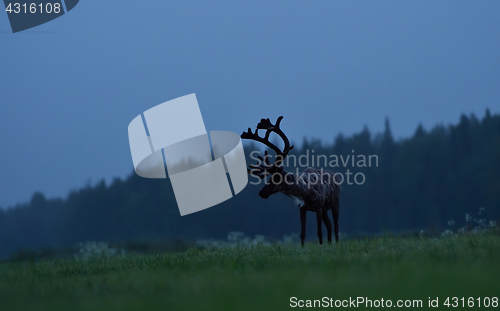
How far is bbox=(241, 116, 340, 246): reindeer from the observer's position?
10883 millimetres

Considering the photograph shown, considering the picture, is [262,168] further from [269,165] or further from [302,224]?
[302,224]

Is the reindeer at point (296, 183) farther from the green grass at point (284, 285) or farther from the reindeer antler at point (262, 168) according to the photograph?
the green grass at point (284, 285)

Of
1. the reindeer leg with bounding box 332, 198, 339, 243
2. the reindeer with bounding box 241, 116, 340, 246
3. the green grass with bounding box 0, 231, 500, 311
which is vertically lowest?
the reindeer leg with bounding box 332, 198, 339, 243

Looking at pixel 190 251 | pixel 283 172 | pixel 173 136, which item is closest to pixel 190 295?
pixel 283 172

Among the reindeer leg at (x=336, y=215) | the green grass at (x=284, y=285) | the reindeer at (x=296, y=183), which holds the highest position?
the reindeer at (x=296, y=183)

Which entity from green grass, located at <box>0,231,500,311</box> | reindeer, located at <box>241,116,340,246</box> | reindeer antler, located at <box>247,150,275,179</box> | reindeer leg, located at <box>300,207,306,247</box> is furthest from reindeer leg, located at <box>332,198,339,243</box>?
green grass, located at <box>0,231,500,311</box>

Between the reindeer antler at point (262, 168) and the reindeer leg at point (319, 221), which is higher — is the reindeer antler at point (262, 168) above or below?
above

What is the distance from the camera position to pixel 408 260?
6.38 metres

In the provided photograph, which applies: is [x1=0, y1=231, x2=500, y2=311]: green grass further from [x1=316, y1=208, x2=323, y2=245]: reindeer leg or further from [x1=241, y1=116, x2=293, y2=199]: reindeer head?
[x1=316, y1=208, x2=323, y2=245]: reindeer leg

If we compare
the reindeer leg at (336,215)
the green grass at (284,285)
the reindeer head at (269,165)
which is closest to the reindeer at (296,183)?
the reindeer head at (269,165)

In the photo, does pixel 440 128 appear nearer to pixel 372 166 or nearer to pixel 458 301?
pixel 372 166

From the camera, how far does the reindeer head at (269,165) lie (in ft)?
35.6

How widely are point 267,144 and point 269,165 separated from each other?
841 millimetres

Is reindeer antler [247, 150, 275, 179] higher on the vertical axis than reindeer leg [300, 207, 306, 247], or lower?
higher
